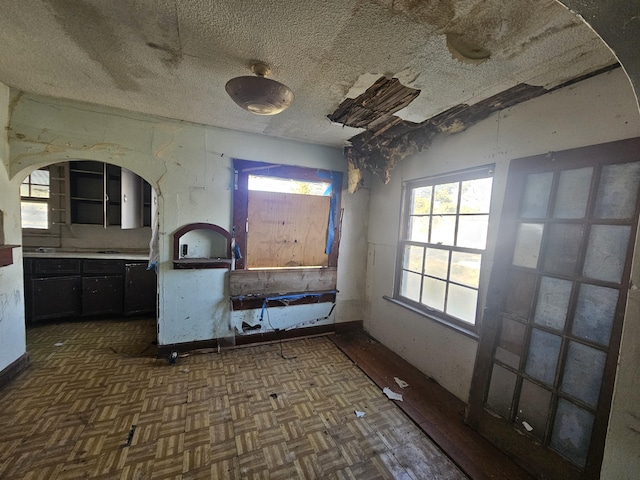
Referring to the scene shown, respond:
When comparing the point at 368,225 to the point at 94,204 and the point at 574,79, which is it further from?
the point at 94,204

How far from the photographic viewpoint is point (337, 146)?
3295mm

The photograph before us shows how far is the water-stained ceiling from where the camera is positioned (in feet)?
3.91

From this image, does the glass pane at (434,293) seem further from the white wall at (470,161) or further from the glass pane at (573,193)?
the glass pane at (573,193)

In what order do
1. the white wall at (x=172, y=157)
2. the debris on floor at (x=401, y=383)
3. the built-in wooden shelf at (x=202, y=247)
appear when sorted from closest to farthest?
the white wall at (x=172, y=157), the debris on floor at (x=401, y=383), the built-in wooden shelf at (x=202, y=247)

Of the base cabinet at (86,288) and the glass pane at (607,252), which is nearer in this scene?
the glass pane at (607,252)

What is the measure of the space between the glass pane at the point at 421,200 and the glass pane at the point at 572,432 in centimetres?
179

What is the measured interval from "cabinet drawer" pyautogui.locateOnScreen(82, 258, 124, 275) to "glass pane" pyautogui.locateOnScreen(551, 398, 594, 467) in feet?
15.1

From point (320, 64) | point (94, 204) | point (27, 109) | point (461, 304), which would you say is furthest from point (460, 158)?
point (94, 204)

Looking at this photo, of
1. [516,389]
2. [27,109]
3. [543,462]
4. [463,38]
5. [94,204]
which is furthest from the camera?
[94,204]

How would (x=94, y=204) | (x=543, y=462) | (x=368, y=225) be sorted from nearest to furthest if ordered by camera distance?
1. (x=543, y=462)
2. (x=368, y=225)
3. (x=94, y=204)

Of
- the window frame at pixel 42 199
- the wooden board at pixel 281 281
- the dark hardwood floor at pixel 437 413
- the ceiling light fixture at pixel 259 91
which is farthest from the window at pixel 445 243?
the window frame at pixel 42 199

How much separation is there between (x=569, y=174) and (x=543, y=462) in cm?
174

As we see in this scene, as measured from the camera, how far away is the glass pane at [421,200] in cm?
272

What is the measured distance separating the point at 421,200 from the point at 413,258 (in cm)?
64
